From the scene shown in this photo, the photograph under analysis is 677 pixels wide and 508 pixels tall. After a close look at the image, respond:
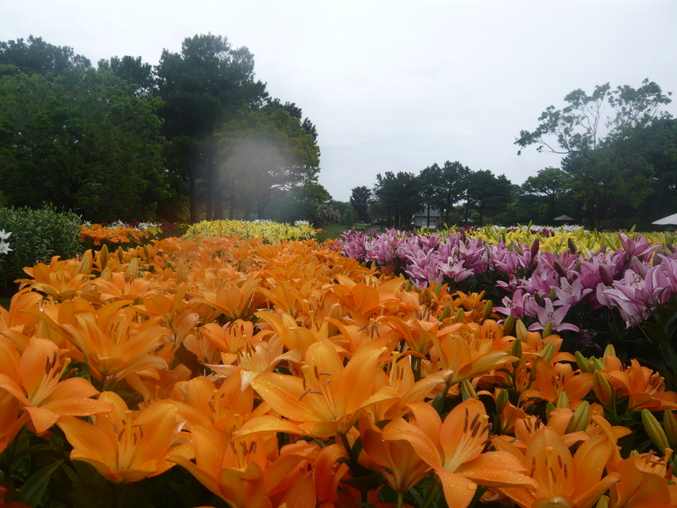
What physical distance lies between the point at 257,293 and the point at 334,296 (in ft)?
1.30

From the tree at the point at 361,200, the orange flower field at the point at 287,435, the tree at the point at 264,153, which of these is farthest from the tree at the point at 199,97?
the tree at the point at 361,200

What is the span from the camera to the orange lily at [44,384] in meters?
0.60

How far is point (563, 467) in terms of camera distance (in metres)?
Result: 0.63

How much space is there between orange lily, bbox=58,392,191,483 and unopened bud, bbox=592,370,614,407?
0.97m

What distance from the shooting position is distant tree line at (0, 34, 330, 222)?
65.7 feet

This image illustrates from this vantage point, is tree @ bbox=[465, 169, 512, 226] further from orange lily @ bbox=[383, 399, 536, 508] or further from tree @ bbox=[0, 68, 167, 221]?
orange lily @ bbox=[383, 399, 536, 508]

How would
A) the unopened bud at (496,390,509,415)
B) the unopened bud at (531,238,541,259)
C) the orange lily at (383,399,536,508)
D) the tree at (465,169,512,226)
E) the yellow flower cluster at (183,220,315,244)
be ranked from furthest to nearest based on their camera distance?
the tree at (465,169,512,226), the yellow flower cluster at (183,220,315,244), the unopened bud at (531,238,541,259), the unopened bud at (496,390,509,415), the orange lily at (383,399,536,508)

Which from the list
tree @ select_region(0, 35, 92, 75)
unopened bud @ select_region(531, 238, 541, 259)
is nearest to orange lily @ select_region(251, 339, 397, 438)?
unopened bud @ select_region(531, 238, 541, 259)

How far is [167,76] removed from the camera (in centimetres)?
3794

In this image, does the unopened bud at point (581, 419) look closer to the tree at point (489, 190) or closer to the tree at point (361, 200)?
the tree at point (489, 190)

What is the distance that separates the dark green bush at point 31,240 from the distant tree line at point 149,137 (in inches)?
509

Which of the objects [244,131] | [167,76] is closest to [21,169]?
[244,131]

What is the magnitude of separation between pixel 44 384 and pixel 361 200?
99965 mm

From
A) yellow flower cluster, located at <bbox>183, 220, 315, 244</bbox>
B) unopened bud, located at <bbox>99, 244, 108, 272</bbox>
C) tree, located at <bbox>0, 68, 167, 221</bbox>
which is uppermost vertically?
tree, located at <bbox>0, 68, 167, 221</bbox>
